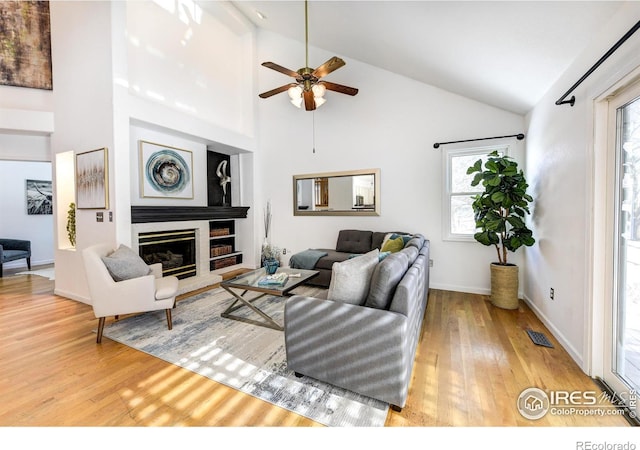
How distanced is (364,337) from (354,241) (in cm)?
283

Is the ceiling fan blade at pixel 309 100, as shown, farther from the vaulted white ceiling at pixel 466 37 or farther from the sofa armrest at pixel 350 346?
the sofa armrest at pixel 350 346

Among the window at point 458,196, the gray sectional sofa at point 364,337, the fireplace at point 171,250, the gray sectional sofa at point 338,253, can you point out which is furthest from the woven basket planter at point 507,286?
the fireplace at point 171,250

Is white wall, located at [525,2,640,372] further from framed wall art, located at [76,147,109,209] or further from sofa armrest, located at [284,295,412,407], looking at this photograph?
framed wall art, located at [76,147,109,209]

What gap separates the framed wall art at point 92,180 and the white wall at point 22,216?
3890 mm

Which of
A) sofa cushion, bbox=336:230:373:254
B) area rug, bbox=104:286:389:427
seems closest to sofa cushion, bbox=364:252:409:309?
area rug, bbox=104:286:389:427

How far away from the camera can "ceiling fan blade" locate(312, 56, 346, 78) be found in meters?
2.64

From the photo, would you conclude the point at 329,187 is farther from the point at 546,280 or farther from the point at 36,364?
the point at 36,364

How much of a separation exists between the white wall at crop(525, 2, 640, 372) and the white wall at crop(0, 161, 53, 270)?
9179 millimetres

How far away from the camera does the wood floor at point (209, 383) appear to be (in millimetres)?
1584

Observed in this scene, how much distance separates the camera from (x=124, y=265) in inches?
110

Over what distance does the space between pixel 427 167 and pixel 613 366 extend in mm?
2973

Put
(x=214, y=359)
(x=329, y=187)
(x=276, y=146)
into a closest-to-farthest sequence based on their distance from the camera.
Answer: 1. (x=214, y=359)
2. (x=329, y=187)
3. (x=276, y=146)
